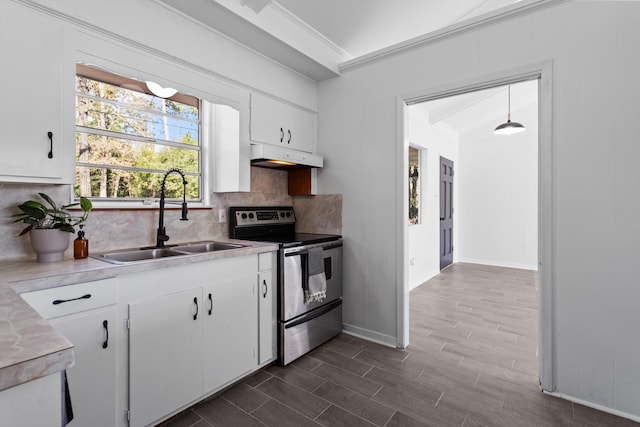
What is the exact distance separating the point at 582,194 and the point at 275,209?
95.2 inches

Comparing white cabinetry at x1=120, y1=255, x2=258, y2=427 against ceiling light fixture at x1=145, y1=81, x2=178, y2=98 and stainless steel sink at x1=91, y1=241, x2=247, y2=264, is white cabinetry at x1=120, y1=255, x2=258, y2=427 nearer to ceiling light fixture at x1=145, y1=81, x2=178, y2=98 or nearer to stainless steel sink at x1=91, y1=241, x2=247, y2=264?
stainless steel sink at x1=91, y1=241, x2=247, y2=264

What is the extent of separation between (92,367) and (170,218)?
115 centimetres

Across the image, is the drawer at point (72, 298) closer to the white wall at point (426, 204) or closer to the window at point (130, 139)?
the window at point (130, 139)

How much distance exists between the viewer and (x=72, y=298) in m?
1.40

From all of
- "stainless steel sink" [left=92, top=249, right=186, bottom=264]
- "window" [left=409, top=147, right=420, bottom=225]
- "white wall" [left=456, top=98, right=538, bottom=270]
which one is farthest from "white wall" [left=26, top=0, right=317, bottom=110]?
"white wall" [left=456, top=98, right=538, bottom=270]

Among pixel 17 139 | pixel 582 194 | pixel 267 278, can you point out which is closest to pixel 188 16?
pixel 17 139

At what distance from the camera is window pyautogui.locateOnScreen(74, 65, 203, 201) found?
6.77 feet

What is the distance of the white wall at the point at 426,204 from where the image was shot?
4742 mm

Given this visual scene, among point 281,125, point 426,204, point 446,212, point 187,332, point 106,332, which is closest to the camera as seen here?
point 106,332

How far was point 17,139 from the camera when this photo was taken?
1.53 metres

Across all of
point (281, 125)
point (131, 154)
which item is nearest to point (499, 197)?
point (281, 125)

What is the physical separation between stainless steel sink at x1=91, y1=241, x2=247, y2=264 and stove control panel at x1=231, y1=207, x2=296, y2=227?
378mm

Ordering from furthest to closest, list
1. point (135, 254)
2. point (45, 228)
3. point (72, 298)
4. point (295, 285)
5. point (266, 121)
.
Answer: point (266, 121), point (295, 285), point (135, 254), point (45, 228), point (72, 298)

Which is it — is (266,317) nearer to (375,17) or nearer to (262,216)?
→ (262,216)
